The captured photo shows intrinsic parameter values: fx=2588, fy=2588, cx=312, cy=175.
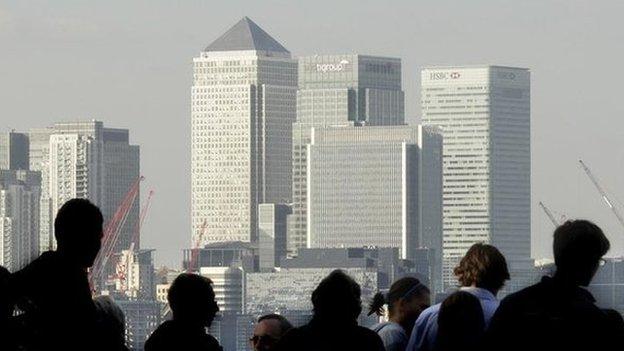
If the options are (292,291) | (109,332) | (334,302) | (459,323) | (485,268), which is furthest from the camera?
(292,291)

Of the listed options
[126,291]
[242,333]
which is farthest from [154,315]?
[126,291]

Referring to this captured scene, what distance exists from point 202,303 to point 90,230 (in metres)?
0.94

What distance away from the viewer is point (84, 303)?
27.9 feet

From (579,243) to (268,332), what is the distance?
97.1 inches

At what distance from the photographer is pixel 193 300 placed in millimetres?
9695

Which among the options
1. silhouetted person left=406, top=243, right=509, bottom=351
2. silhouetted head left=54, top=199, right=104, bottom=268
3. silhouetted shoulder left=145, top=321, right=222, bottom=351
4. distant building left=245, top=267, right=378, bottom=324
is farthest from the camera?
distant building left=245, top=267, right=378, bottom=324

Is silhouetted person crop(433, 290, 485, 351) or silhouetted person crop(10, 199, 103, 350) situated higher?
silhouetted person crop(10, 199, 103, 350)

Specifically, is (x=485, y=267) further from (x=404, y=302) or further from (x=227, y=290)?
(x=227, y=290)

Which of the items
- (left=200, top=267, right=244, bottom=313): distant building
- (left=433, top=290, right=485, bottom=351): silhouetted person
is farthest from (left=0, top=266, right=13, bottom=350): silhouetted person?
(left=200, top=267, right=244, bottom=313): distant building

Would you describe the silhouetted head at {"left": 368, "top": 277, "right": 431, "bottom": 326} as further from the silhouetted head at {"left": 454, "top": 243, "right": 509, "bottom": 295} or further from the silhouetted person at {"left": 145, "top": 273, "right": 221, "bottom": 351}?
the silhouetted person at {"left": 145, "top": 273, "right": 221, "bottom": 351}

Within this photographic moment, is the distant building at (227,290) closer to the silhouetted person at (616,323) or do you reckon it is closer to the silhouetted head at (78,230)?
the silhouetted head at (78,230)

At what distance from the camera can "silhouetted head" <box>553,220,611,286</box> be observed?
8781 millimetres

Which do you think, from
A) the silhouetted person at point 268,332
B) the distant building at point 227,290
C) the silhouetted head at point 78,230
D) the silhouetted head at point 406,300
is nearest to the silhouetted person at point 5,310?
the silhouetted head at point 78,230

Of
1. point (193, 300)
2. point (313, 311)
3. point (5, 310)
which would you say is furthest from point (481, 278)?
point (5, 310)
